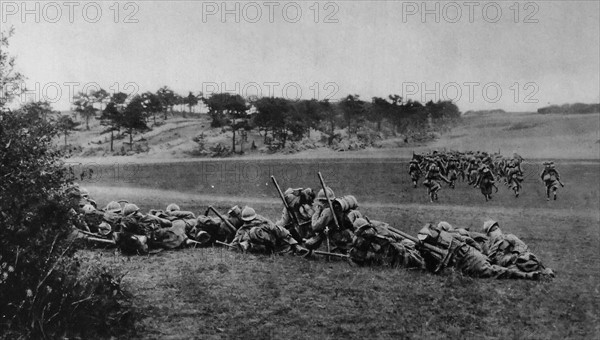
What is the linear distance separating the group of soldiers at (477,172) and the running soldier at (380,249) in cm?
1276

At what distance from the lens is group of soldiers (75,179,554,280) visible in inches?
412

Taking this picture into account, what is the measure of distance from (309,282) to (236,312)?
6.41 ft

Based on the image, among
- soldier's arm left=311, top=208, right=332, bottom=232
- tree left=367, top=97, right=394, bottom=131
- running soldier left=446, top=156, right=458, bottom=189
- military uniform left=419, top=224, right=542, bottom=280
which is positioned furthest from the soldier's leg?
tree left=367, top=97, right=394, bottom=131

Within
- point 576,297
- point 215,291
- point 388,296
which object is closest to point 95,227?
point 215,291

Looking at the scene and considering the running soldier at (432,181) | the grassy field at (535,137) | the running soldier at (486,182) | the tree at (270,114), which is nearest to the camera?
the running soldier at (486,182)

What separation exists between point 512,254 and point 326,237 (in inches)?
144

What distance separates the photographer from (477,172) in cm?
2653

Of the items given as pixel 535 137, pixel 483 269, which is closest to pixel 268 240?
pixel 483 269

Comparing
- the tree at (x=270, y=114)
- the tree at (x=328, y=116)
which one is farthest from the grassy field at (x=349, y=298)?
the tree at (x=328, y=116)

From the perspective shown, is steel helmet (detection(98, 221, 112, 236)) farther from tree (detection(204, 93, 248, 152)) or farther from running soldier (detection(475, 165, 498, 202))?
tree (detection(204, 93, 248, 152))

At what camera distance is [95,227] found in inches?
496

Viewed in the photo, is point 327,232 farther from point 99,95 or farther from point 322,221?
point 99,95

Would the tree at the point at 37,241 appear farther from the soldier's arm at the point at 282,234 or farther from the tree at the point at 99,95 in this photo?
the tree at the point at 99,95

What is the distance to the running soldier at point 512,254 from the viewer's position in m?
10.3
